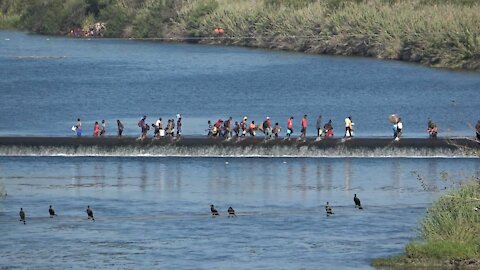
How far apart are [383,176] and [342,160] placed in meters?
4.33

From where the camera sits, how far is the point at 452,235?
1821 inches

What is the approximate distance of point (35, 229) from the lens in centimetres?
5597

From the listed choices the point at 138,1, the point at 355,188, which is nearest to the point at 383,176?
the point at 355,188

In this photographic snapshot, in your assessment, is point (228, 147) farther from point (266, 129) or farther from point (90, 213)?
point (90, 213)

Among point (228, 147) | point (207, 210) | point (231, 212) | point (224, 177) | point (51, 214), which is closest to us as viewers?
point (231, 212)

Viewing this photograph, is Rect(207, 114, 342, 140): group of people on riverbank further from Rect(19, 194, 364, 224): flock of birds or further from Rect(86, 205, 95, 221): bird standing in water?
Rect(86, 205, 95, 221): bird standing in water

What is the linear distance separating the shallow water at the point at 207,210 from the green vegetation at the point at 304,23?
155 ft

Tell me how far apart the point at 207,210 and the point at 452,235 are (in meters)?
15.4

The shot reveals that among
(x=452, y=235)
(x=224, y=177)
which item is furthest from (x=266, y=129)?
(x=452, y=235)

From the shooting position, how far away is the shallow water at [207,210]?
50906 millimetres

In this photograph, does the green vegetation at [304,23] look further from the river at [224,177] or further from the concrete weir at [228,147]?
the concrete weir at [228,147]

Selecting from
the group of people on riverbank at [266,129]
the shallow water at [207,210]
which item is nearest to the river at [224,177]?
the shallow water at [207,210]

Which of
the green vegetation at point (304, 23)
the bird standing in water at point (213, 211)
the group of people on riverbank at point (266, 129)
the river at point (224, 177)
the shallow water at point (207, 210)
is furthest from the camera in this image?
the green vegetation at point (304, 23)

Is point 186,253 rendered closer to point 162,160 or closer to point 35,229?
point 35,229
